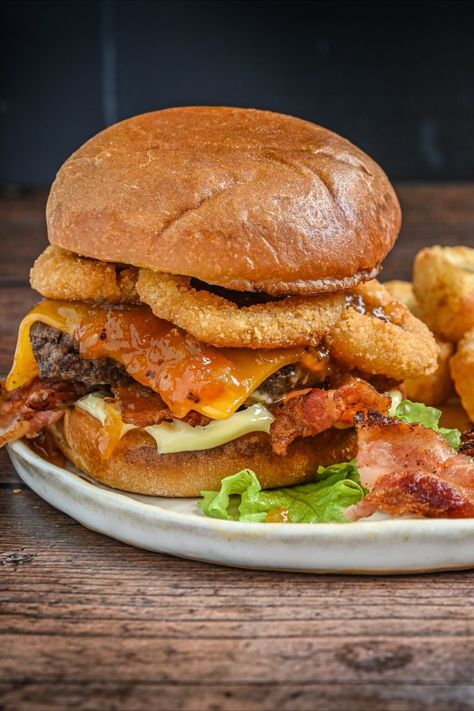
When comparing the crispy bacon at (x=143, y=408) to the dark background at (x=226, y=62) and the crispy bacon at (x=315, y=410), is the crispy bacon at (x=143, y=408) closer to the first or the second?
the crispy bacon at (x=315, y=410)

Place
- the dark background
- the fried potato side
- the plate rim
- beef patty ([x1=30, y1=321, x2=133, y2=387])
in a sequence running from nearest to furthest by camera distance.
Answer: the plate rim → beef patty ([x1=30, y1=321, x2=133, y2=387]) → the fried potato side → the dark background

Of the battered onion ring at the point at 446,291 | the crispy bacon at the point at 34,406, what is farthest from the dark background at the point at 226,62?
the crispy bacon at the point at 34,406

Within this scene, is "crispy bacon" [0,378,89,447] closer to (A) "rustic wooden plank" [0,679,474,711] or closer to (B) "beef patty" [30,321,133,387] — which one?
(B) "beef patty" [30,321,133,387]

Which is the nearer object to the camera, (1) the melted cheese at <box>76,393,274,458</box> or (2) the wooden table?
(2) the wooden table

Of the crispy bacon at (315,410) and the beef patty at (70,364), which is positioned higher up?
the beef patty at (70,364)

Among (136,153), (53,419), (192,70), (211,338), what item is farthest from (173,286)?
(192,70)

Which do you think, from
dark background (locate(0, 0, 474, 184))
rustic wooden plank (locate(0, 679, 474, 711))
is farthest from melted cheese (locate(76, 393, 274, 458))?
dark background (locate(0, 0, 474, 184))

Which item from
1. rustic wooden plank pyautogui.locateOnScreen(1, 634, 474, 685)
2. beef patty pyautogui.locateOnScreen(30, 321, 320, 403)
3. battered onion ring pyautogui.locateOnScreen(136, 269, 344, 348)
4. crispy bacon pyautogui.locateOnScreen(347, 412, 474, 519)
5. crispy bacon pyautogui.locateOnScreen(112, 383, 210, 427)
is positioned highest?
battered onion ring pyautogui.locateOnScreen(136, 269, 344, 348)
